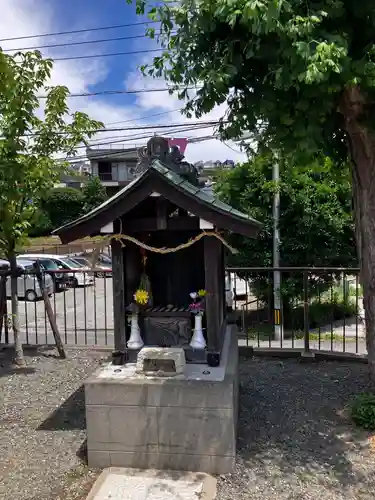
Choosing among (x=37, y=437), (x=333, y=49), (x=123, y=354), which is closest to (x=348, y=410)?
(x=123, y=354)

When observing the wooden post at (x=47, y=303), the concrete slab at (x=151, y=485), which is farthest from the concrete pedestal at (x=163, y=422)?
the wooden post at (x=47, y=303)

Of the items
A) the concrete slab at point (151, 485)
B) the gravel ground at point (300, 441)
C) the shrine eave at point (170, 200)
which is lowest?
the concrete slab at point (151, 485)

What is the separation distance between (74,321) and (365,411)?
7.53 meters

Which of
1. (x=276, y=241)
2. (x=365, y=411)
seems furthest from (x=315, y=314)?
(x=365, y=411)

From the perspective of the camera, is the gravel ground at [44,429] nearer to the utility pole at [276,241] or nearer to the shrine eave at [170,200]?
the shrine eave at [170,200]

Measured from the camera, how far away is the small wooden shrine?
13.4ft

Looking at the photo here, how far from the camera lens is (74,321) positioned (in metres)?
10.6

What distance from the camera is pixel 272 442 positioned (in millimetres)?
4324

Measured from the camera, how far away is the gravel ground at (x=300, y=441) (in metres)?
3.64

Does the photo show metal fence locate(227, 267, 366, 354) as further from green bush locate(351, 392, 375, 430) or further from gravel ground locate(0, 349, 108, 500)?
green bush locate(351, 392, 375, 430)

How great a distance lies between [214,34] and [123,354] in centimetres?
319

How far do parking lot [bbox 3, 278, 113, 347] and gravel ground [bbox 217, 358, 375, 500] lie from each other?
342cm

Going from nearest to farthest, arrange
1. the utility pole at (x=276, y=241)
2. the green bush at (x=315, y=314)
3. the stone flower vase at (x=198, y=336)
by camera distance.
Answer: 1. the stone flower vase at (x=198, y=336)
2. the utility pole at (x=276, y=241)
3. the green bush at (x=315, y=314)

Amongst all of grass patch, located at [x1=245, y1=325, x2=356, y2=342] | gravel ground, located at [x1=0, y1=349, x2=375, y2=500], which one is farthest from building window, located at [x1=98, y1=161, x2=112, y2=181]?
gravel ground, located at [x1=0, y1=349, x2=375, y2=500]
